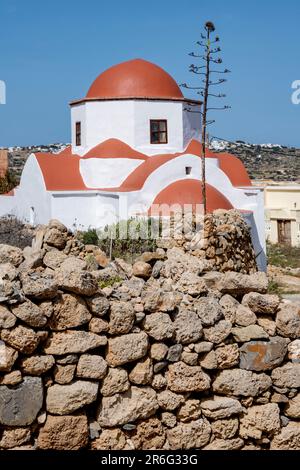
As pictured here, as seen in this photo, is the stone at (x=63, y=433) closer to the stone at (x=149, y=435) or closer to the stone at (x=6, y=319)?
the stone at (x=149, y=435)

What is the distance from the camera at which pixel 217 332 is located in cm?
424

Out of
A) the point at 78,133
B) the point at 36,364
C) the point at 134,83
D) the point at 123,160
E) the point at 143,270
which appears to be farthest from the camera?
the point at 78,133

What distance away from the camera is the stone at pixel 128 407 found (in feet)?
13.0

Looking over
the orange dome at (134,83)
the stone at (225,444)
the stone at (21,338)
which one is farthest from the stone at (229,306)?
the orange dome at (134,83)

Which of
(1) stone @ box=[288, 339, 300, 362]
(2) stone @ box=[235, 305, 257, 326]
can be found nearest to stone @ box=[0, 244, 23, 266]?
(2) stone @ box=[235, 305, 257, 326]

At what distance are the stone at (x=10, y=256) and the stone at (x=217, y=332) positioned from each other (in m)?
1.22

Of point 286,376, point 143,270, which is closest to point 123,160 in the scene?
point 143,270

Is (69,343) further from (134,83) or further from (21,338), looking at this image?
(134,83)

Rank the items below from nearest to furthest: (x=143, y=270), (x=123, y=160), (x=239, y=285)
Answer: (x=239, y=285) → (x=143, y=270) → (x=123, y=160)

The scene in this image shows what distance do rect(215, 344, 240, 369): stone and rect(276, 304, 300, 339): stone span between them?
13.2 inches

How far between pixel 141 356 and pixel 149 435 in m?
0.49

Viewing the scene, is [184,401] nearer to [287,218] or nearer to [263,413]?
[263,413]

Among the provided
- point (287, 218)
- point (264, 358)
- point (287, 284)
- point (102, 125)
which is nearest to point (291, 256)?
point (287, 218)

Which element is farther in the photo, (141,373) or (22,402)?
(141,373)
